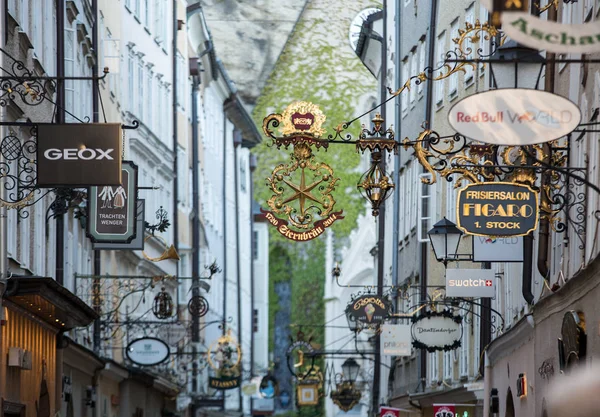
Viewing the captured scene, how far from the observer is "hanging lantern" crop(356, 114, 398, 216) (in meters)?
15.6

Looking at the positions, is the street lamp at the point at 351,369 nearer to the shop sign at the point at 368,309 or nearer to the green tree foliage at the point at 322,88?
the shop sign at the point at 368,309

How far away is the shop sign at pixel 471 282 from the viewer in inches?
856

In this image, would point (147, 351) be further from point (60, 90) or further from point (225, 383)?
point (225, 383)

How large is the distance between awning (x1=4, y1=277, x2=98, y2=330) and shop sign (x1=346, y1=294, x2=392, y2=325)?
7.07 m

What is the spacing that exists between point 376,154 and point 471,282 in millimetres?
6643

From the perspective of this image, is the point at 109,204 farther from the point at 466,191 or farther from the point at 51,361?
the point at 466,191

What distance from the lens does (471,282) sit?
2189cm

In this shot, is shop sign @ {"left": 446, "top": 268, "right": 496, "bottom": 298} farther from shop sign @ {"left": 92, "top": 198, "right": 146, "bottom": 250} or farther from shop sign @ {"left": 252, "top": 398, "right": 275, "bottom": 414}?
shop sign @ {"left": 252, "top": 398, "right": 275, "bottom": 414}

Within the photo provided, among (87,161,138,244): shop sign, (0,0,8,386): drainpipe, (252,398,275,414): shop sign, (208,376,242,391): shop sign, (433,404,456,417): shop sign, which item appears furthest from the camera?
(252,398,275,414): shop sign

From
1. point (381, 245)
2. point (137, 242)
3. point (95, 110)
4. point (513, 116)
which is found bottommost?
point (513, 116)

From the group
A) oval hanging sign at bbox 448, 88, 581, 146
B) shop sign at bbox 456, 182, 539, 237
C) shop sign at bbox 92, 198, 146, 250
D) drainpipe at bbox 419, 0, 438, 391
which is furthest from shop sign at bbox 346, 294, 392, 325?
oval hanging sign at bbox 448, 88, 581, 146

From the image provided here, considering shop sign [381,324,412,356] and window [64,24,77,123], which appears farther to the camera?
shop sign [381,324,412,356]

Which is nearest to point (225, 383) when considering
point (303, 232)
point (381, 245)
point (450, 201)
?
point (381, 245)

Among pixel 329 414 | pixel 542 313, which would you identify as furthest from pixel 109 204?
pixel 329 414
